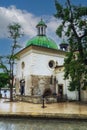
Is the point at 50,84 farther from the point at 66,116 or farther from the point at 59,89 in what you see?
the point at 66,116

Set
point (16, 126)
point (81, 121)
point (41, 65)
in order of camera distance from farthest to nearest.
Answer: point (41, 65) < point (81, 121) < point (16, 126)

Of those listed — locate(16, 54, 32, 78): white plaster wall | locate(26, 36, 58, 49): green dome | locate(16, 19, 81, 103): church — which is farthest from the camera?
locate(26, 36, 58, 49): green dome

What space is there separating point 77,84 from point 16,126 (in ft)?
39.8

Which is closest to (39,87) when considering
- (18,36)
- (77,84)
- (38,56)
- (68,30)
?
(38,56)

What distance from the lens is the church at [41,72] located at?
30.2 meters

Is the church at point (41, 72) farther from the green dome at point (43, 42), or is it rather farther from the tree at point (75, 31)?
the tree at point (75, 31)

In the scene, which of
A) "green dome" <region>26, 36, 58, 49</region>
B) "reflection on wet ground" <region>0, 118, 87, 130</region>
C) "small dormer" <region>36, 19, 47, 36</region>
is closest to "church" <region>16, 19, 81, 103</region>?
"green dome" <region>26, 36, 58, 49</region>

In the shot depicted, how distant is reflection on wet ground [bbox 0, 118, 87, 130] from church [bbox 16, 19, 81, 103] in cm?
1731

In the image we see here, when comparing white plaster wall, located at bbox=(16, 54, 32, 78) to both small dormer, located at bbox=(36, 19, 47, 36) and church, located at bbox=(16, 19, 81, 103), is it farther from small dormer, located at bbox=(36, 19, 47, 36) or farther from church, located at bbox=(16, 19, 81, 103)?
small dormer, located at bbox=(36, 19, 47, 36)

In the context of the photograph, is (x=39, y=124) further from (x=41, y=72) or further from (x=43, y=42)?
(x=43, y=42)

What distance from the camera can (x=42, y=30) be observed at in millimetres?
37219

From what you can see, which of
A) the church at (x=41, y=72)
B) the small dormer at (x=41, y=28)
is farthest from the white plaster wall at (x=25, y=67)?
the small dormer at (x=41, y=28)

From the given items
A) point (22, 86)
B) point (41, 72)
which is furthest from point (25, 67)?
point (22, 86)

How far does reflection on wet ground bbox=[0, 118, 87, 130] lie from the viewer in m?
9.74
